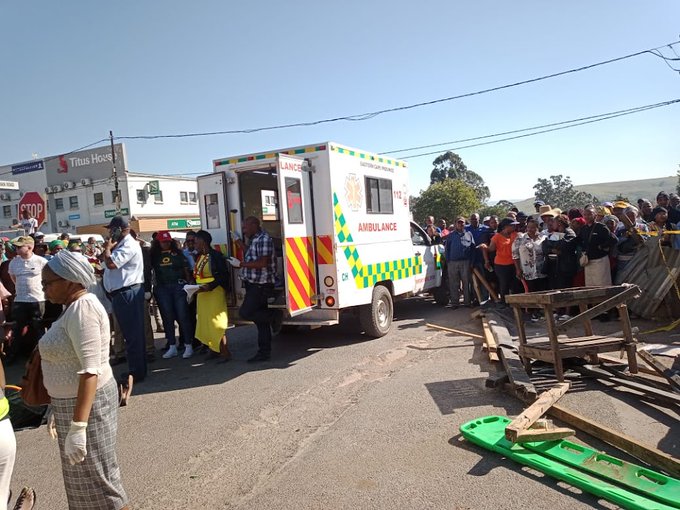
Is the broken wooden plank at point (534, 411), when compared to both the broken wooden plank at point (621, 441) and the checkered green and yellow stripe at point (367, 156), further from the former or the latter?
the checkered green and yellow stripe at point (367, 156)

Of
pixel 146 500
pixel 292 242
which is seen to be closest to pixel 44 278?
pixel 146 500

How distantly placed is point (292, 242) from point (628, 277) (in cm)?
545

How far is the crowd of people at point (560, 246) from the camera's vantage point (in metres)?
7.89

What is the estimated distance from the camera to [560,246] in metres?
→ 8.17

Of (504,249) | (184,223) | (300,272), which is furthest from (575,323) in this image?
(184,223)

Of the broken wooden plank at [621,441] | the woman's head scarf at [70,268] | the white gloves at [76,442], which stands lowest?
the broken wooden plank at [621,441]

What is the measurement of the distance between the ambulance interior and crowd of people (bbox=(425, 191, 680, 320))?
12.2ft

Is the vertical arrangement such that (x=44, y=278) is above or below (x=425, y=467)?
above

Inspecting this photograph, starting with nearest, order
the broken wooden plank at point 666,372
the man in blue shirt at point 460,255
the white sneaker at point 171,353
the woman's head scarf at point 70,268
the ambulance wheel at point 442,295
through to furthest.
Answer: the woman's head scarf at point 70,268 → the broken wooden plank at point 666,372 → the white sneaker at point 171,353 → the man in blue shirt at point 460,255 → the ambulance wheel at point 442,295

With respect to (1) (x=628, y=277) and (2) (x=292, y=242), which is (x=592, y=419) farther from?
(1) (x=628, y=277)

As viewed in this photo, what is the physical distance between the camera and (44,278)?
2.62 metres

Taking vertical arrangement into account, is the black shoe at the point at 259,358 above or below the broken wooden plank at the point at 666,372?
below

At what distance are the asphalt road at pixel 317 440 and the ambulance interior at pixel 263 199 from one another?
2.11 m

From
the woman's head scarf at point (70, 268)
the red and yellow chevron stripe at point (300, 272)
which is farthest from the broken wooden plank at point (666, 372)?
the woman's head scarf at point (70, 268)
